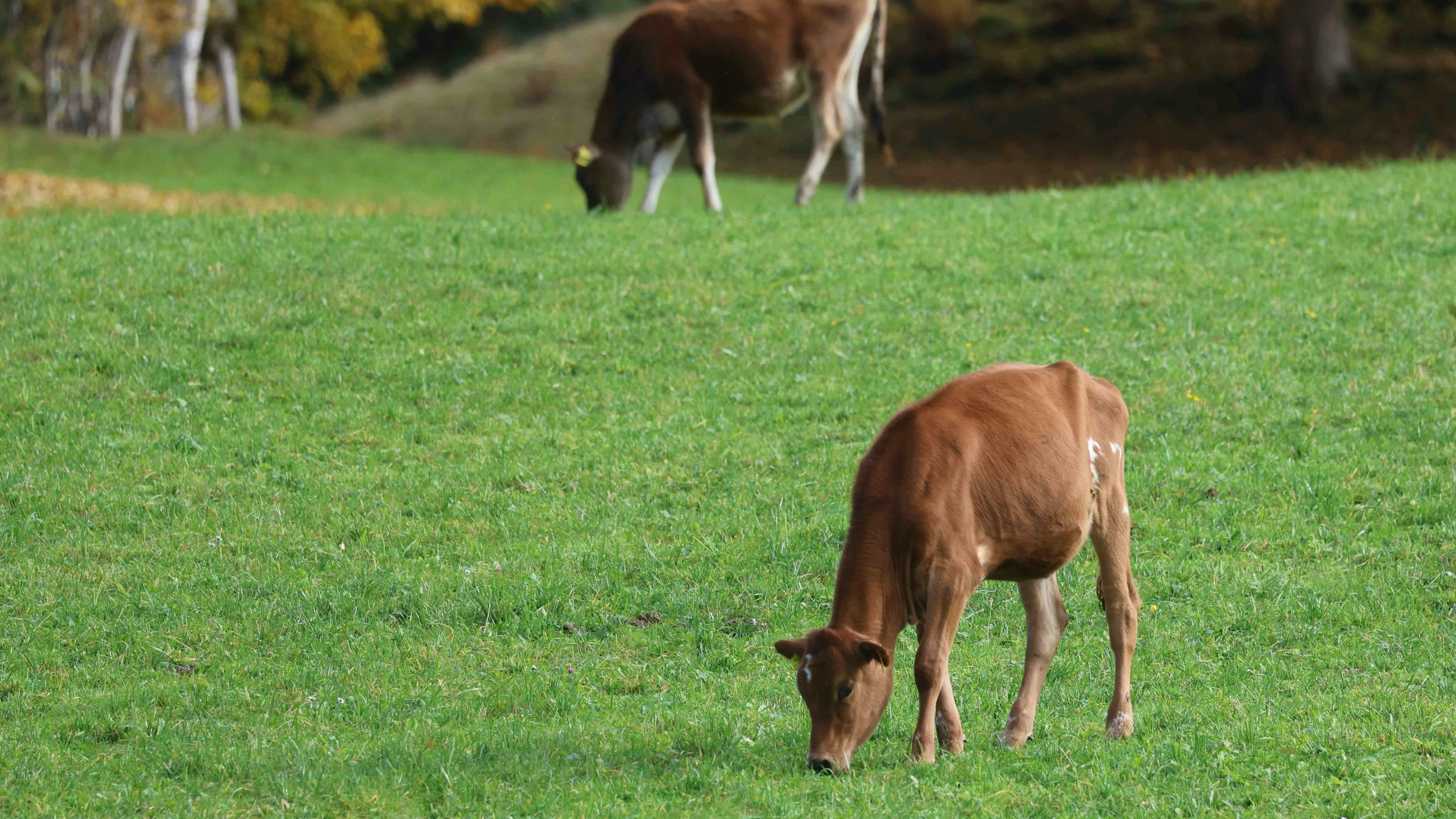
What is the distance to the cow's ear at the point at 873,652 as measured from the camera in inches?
246

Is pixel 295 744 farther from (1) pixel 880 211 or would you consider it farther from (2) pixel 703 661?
(1) pixel 880 211

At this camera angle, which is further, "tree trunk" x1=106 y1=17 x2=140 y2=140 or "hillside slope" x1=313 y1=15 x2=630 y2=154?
"hillside slope" x1=313 y1=15 x2=630 y2=154

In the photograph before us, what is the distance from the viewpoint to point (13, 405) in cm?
1246

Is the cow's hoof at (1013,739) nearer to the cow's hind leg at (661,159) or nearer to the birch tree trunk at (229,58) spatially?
the cow's hind leg at (661,159)

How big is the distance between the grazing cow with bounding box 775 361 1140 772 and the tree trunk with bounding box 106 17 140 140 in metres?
33.6

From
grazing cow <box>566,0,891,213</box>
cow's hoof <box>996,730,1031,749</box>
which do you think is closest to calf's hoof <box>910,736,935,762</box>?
cow's hoof <box>996,730,1031,749</box>

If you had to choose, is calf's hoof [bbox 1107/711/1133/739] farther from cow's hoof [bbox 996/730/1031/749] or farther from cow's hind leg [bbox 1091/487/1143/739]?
cow's hoof [bbox 996/730/1031/749]

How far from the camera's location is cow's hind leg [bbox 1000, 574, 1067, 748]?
282 inches

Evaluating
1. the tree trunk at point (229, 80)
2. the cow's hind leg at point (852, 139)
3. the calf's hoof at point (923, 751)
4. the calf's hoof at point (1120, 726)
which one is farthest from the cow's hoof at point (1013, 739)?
the tree trunk at point (229, 80)

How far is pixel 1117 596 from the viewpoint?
7309mm

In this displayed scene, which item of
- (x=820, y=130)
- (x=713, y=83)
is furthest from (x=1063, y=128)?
(x=713, y=83)

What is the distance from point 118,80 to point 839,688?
35.8 meters

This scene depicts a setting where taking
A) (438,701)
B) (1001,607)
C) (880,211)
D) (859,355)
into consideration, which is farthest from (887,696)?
(880,211)

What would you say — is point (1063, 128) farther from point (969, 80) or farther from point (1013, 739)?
point (1013, 739)
